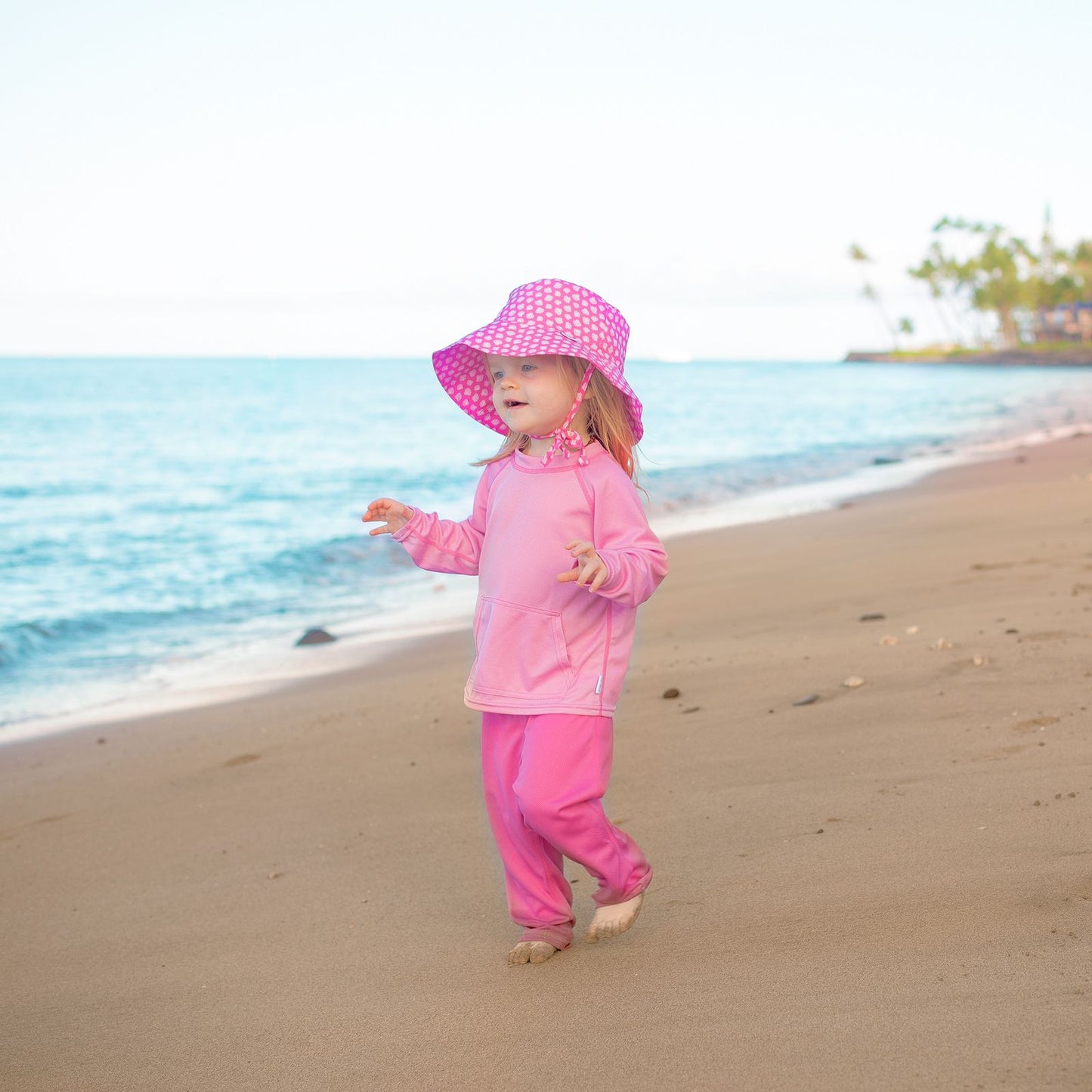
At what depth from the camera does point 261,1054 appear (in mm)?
2410

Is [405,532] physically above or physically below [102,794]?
above

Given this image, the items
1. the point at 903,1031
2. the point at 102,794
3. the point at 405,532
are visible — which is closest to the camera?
the point at 903,1031

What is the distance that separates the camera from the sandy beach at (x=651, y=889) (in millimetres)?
2193

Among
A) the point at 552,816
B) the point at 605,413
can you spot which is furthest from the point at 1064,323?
the point at 552,816

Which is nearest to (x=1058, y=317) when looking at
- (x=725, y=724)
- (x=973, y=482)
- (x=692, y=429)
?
(x=692, y=429)

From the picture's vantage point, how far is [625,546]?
2.73 metres

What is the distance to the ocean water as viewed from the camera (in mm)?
7953

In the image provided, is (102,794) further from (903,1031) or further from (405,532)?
(903,1031)

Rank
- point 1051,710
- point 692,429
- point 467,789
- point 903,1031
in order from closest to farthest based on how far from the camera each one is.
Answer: point 903,1031
point 1051,710
point 467,789
point 692,429

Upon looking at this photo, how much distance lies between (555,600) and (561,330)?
0.64 metres

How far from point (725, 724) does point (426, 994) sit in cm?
199

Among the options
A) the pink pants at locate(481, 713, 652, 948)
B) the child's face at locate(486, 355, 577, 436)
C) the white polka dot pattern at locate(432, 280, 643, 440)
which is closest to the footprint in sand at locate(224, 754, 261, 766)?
the pink pants at locate(481, 713, 652, 948)

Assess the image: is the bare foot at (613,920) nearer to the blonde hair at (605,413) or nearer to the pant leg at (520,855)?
the pant leg at (520,855)

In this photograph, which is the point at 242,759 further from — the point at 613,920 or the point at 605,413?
the point at 605,413
